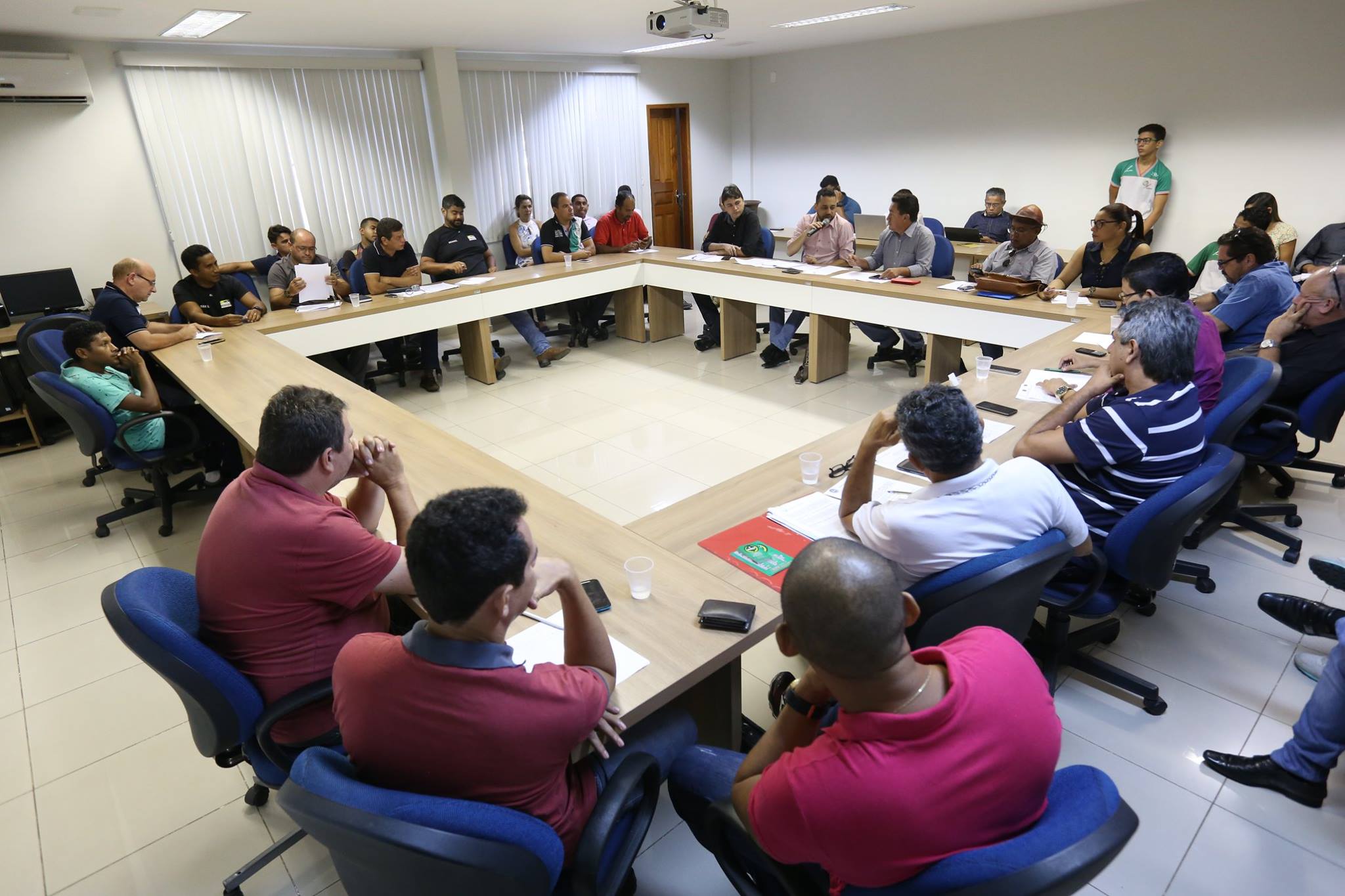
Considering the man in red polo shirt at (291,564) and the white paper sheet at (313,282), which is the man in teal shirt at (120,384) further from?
the man in red polo shirt at (291,564)

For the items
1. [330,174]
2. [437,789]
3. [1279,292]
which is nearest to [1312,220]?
[1279,292]

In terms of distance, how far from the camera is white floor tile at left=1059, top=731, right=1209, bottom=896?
171 centimetres

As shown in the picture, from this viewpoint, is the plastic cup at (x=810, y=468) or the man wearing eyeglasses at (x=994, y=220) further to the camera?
the man wearing eyeglasses at (x=994, y=220)

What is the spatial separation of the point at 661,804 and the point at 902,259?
4.38 metres

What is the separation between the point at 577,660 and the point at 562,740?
249 millimetres

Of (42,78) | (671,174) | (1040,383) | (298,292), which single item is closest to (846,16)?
(671,174)

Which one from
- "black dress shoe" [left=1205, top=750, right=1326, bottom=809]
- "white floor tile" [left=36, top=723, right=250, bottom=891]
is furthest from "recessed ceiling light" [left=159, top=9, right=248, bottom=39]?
"black dress shoe" [left=1205, top=750, right=1326, bottom=809]

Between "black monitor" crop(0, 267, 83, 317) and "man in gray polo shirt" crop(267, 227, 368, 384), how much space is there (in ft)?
4.05

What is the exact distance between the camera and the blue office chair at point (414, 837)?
3.02 ft

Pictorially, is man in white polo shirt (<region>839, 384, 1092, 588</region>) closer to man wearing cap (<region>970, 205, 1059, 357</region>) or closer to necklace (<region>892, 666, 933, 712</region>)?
necklace (<region>892, 666, 933, 712</region>)

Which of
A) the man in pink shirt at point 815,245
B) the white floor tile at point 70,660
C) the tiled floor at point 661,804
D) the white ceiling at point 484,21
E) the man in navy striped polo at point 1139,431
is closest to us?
the tiled floor at point 661,804

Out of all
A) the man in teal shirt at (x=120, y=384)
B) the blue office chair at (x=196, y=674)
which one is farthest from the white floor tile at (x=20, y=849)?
the man in teal shirt at (x=120, y=384)

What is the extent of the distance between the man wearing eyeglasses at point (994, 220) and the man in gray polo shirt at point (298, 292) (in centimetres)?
563

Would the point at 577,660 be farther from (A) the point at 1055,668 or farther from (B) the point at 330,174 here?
(B) the point at 330,174
